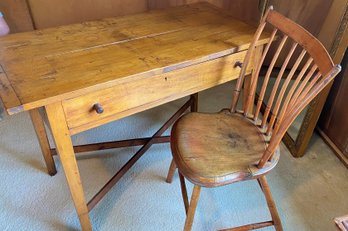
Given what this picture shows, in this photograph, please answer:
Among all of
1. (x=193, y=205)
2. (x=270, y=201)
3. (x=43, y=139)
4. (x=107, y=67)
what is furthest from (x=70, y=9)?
(x=270, y=201)

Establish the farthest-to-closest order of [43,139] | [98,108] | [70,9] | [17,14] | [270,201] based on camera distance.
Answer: [70,9]
[17,14]
[43,139]
[270,201]
[98,108]

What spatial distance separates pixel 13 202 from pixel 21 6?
1.29m

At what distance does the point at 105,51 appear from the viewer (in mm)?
1136

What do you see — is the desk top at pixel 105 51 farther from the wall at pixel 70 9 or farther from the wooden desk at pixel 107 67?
the wall at pixel 70 9

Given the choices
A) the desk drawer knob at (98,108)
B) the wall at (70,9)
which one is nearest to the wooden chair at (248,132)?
the desk drawer knob at (98,108)

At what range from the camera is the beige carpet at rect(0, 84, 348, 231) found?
144cm

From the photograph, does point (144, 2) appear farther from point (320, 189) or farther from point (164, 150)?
point (320, 189)

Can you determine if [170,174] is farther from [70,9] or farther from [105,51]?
[70,9]

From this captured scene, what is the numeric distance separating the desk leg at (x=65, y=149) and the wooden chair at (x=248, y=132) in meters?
0.39

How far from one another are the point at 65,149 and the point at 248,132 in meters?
0.75

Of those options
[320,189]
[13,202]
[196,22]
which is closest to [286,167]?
[320,189]

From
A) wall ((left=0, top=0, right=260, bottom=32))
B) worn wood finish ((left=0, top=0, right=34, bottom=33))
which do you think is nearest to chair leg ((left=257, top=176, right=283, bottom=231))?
wall ((left=0, top=0, right=260, bottom=32))

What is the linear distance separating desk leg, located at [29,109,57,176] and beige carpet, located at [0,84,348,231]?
Answer: 2.7 inches

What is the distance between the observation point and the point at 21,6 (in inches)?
77.4
